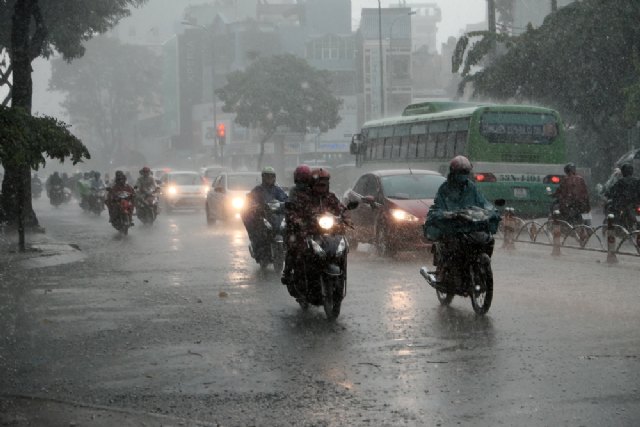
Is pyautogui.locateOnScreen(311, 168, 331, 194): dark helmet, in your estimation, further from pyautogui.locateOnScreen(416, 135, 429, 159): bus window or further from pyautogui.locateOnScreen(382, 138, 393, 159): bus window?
pyautogui.locateOnScreen(382, 138, 393, 159): bus window

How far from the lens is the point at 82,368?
340 inches

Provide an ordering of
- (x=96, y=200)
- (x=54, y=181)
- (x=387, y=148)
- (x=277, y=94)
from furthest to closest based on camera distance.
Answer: (x=277, y=94) < (x=54, y=181) < (x=96, y=200) < (x=387, y=148)

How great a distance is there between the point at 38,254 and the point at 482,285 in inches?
440

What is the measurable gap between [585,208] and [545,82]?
1854 cm

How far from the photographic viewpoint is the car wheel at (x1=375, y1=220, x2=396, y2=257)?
752 inches

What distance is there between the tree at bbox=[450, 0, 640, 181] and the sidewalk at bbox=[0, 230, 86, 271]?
20169mm

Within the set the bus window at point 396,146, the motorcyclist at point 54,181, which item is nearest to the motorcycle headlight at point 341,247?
the bus window at point 396,146

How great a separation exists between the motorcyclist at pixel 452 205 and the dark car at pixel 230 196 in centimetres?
1845

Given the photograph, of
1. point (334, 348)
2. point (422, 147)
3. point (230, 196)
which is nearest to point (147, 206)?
point (230, 196)

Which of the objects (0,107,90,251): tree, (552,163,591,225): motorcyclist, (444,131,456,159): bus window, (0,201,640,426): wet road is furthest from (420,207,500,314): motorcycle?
(444,131,456,159): bus window

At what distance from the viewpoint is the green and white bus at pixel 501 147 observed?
2738cm

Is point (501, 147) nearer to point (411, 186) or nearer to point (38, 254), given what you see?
point (411, 186)

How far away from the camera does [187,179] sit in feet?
137

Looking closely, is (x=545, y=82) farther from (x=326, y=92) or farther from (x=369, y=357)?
(x=326, y=92)
